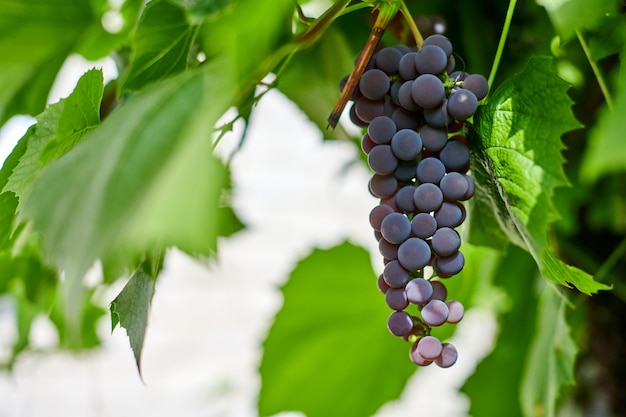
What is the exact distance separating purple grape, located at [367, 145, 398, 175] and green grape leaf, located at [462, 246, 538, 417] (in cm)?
28

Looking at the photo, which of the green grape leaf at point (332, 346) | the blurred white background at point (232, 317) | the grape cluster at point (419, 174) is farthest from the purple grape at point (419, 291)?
the blurred white background at point (232, 317)

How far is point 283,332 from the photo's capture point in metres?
0.43

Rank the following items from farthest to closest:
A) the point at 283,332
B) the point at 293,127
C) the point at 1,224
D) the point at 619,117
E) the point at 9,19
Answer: the point at 293,127
the point at 283,332
the point at 9,19
the point at 1,224
the point at 619,117

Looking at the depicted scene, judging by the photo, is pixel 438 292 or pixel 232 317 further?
pixel 232 317

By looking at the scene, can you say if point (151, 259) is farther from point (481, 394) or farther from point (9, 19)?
point (481, 394)

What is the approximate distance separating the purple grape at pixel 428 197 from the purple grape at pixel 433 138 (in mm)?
12

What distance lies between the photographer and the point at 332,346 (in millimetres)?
411

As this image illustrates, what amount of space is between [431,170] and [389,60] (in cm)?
3

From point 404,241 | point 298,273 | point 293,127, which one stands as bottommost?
point 293,127

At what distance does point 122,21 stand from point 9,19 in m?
0.05

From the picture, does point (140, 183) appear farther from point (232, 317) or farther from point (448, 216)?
point (232, 317)

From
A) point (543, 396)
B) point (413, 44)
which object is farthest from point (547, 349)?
point (413, 44)

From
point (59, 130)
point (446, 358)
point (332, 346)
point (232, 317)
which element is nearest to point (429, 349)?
point (446, 358)

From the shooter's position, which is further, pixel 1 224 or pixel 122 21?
pixel 122 21
